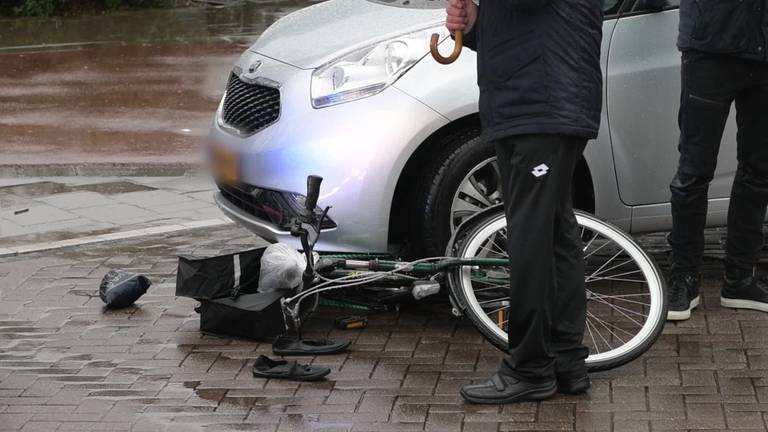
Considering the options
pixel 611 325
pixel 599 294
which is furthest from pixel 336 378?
pixel 599 294

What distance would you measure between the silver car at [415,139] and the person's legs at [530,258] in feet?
3.44

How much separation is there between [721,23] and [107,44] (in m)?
11.3

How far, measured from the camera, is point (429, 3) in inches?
245

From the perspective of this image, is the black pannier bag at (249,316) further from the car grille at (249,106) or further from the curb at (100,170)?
the curb at (100,170)

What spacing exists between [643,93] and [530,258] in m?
1.47

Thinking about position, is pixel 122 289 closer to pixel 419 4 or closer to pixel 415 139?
pixel 415 139

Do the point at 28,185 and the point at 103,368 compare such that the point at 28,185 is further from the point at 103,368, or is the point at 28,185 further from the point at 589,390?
the point at 589,390

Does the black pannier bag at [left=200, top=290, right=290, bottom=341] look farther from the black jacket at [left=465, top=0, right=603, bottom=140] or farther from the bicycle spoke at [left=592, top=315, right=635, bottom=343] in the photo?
the black jacket at [left=465, top=0, right=603, bottom=140]

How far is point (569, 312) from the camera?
477 cm

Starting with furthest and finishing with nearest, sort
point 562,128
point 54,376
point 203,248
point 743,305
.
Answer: point 203,248 → point 743,305 → point 54,376 → point 562,128

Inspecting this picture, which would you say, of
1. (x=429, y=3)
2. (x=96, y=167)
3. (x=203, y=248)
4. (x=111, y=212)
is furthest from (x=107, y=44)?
(x=429, y=3)

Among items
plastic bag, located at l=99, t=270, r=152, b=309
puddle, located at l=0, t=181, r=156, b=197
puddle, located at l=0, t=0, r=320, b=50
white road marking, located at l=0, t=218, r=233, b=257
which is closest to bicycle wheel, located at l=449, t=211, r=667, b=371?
plastic bag, located at l=99, t=270, r=152, b=309

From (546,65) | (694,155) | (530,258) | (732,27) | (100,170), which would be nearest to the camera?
(546,65)

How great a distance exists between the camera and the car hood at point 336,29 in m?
5.89
